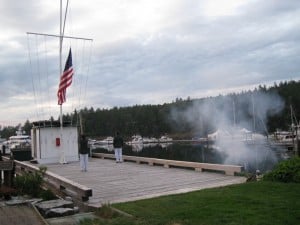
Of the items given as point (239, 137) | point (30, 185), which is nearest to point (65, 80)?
point (30, 185)

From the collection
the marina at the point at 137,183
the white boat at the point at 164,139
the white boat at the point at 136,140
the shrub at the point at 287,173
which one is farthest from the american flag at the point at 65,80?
the white boat at the point at 164,139

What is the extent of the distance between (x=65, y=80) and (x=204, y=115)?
423ft

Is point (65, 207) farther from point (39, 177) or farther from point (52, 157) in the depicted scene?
point (52, 157)

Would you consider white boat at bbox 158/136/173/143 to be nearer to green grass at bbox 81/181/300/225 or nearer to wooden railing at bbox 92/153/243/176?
wooden railing at bbox 92/153/243/176

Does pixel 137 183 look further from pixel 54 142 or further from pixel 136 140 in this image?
pixel 136 140

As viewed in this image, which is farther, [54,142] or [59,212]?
[54,142]

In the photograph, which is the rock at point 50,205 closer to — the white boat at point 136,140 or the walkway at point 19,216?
the walkway at point 19,216

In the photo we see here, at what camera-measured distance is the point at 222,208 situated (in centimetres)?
930

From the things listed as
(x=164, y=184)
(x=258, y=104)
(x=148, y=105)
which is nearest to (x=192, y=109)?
(x=148, y=105)

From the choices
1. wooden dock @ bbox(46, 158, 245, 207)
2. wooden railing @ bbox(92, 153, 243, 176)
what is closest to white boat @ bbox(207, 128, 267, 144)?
wooden railing @ bbox(92, 153, 243, 176)

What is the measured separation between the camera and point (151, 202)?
10.7 meters

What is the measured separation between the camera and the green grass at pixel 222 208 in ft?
27.5

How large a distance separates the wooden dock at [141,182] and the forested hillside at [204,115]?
87.4 metres

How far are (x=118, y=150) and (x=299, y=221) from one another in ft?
57.0
